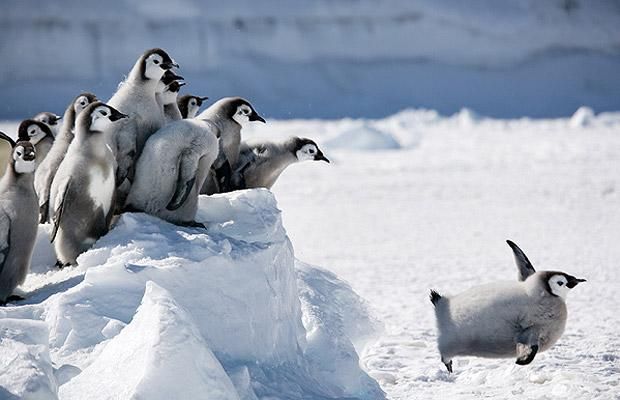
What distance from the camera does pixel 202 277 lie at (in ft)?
9.29

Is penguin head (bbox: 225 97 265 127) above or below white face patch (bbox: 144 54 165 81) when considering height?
below

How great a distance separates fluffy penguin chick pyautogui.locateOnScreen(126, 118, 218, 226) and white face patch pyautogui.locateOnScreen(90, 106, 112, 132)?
0.18 m

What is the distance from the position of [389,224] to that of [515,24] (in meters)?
9.91

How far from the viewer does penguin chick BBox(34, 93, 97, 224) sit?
127 inches

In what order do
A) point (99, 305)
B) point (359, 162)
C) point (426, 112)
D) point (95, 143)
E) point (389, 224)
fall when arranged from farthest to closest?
point (426, 112), point (359, 162), point (389, 224), point (95, 143), point (99, 305)

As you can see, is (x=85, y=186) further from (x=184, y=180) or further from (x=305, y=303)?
(x=305, y=303)

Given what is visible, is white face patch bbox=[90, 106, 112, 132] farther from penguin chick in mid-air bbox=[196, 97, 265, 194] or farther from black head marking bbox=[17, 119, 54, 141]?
penguin chick in mid-air bbox=[196, 97, 265, 194]

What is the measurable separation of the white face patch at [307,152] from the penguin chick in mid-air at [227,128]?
26 cm

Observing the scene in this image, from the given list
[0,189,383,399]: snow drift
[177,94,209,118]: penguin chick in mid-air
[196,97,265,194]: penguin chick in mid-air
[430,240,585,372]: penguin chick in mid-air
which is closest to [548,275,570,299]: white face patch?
[430,240,585,372]: penguin chick in mid-air

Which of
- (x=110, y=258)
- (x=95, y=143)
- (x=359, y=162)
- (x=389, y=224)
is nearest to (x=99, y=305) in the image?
(x=110, y=258)

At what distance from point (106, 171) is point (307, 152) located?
1.27 m

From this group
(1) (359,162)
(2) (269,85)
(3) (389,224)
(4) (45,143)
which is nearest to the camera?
(4) (45,143)

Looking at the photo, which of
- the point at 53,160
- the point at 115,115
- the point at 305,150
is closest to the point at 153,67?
the point at 115,115

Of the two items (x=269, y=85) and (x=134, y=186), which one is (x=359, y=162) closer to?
(x=269, y=85)
